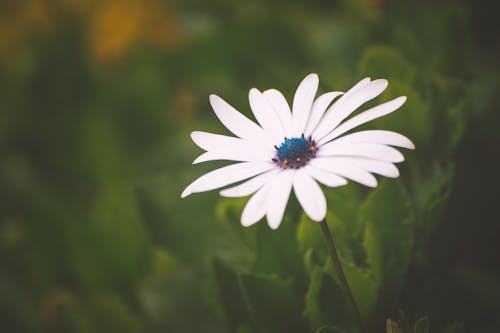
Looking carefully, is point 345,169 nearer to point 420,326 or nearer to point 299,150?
point 299,150

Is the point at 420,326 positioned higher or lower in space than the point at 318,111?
lower

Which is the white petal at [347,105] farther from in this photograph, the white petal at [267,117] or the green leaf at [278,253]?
the green leaf at [278,253]

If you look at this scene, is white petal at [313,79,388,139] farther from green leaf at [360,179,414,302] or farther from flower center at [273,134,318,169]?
green leaf at [360,179,414,302]

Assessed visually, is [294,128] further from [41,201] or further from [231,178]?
[41,201]

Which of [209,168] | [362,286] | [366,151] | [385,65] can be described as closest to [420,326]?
[362,286]

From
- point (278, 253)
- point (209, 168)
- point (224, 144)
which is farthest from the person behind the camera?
point (209, 168)

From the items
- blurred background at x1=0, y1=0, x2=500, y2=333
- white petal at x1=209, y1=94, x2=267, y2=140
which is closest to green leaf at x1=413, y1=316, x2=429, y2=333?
blurred background at x1=0, y1=0, x2=500, y2=333

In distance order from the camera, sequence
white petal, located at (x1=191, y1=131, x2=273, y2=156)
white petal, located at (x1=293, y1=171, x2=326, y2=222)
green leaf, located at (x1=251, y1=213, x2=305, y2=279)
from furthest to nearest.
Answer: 1. green leaf, located at (x1=251, y1=213, x2=305, y2=279)
2. white petal, located at (x1=191, y1=131, x2=273, y2=156)
3. white petal, located at (x1=293, y1=171, x2=326, y2=222)

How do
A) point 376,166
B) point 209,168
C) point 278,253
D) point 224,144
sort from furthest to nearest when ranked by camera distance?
point 209,168 → point 278,253 → point 224,144 → point 376,166
